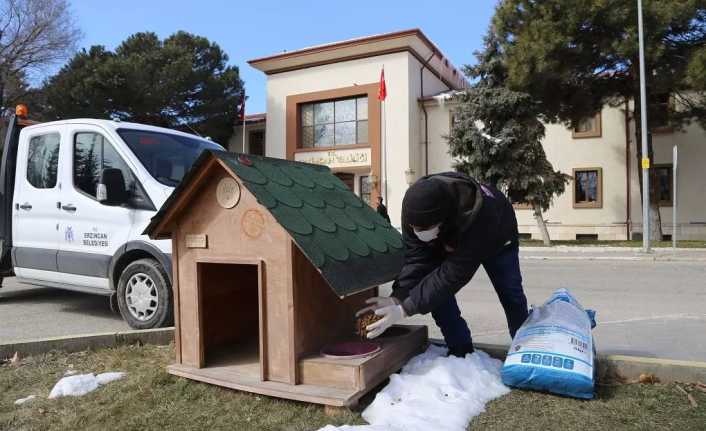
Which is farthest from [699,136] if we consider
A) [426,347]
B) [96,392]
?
[96,392]

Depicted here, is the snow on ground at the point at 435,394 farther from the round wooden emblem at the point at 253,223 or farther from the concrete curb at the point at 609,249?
the concrete curb at the point at 609,249

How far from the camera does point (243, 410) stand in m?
2.70

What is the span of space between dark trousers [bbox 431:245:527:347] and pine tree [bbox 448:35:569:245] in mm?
14814

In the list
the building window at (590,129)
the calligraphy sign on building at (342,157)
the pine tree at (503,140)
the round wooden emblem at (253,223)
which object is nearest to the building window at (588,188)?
the building window at (590,129)

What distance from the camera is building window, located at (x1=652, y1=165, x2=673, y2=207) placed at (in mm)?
20759

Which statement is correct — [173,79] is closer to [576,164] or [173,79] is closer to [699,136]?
[576,164]

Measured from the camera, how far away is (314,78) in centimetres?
2473

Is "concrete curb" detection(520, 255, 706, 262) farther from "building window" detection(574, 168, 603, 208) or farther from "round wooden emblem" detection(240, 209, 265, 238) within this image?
"round wooden emblem" detection(240, 209, 265, 238)

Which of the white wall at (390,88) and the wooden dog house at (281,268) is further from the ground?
the white wall at (390,88)

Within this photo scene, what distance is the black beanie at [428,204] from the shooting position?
252cm

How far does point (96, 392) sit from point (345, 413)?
163 cm

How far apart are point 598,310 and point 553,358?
13.5 ft

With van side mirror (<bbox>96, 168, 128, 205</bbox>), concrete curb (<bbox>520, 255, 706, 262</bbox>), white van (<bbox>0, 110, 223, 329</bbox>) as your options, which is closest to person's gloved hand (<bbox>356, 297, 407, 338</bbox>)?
white van (<bbox>0, 110, 223, 329</bbox>)

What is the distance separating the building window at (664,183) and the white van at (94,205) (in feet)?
68.6
